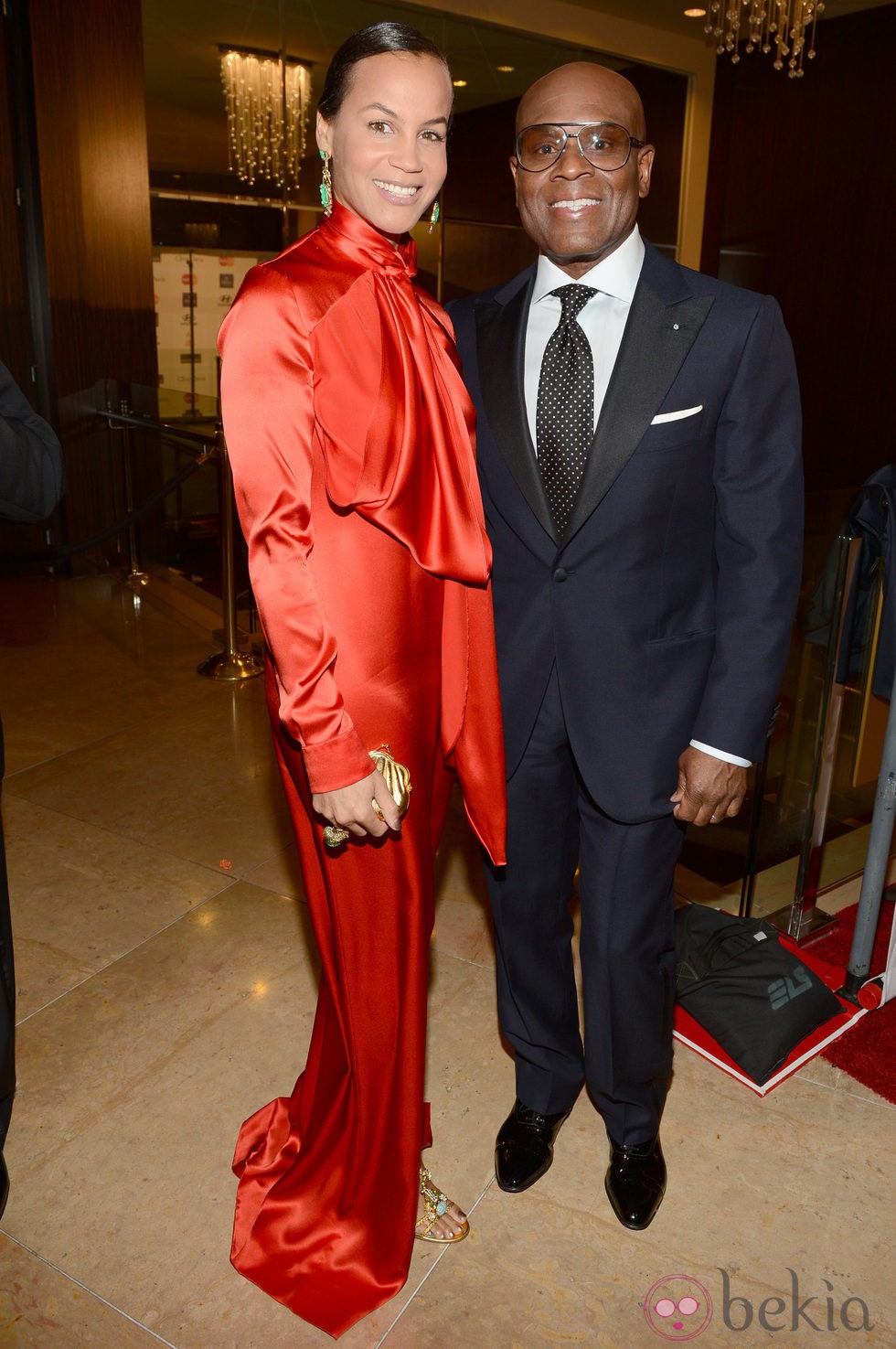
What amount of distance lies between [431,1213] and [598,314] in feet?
5.47

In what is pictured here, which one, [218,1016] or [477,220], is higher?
[477,220]

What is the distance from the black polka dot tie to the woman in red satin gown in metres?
0.15

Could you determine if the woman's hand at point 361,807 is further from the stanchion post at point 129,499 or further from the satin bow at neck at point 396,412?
the stanchion post at point 129,499

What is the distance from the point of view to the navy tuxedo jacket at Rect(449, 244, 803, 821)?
5.51ft

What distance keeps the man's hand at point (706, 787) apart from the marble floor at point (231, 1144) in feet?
2.79

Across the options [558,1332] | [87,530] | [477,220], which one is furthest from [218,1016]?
[477,220]

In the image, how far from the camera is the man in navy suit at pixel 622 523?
5.50ft

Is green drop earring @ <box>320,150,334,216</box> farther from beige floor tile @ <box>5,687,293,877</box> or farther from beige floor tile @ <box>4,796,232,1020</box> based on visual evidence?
beige floor tile @ <box>5,687,293,877</box>

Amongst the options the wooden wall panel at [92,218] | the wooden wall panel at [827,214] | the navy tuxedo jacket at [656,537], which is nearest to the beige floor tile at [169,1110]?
the navy tuxedo jacket at [656,537]

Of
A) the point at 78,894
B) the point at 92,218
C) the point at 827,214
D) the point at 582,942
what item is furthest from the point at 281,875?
the point at 827,214

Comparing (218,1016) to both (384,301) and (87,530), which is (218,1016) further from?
(87,530)

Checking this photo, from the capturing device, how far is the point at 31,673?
16.5ft

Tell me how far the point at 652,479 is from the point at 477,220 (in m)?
7.25

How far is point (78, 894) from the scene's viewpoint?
318cm
